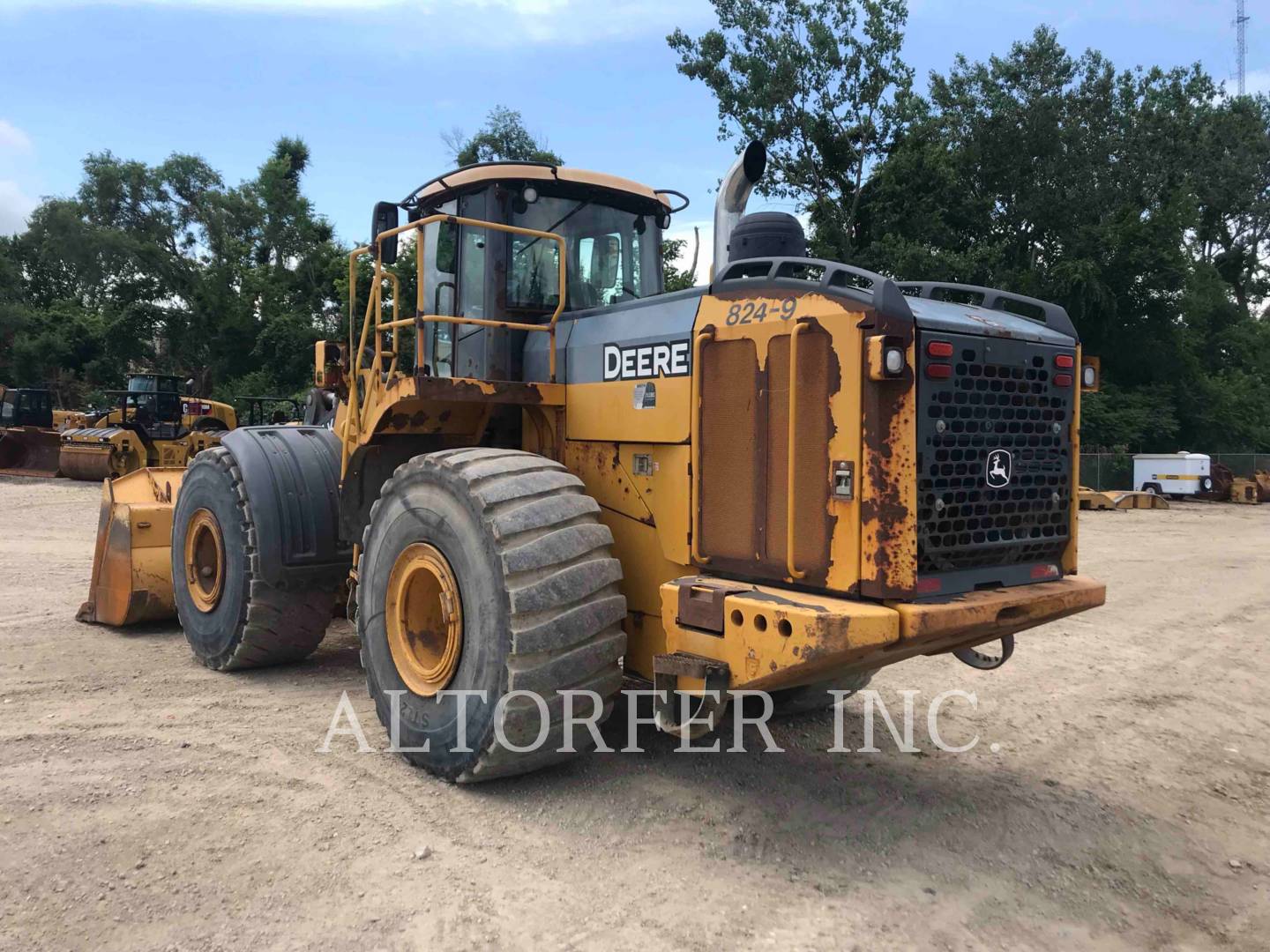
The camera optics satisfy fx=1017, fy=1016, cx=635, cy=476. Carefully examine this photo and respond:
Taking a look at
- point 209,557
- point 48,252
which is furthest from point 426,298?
point 48,252

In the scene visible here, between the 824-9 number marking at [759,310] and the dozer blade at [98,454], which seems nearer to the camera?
the 824-9 number marking at [759,310]

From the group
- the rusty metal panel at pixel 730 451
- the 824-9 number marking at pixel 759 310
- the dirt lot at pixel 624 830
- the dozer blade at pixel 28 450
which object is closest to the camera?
the dirt lot at pixel 624 830

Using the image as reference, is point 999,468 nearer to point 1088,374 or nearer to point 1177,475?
point 1088,374

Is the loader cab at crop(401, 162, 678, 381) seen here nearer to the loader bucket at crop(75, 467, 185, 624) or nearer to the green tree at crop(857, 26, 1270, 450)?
the loader bucket at crop(75, 467, 185, 624)

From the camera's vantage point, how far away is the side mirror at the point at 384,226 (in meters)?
5.34

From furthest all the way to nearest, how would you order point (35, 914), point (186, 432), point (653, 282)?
point (186, 432), point (653, 282), point (35, 914)

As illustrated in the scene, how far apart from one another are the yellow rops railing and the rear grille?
212cm

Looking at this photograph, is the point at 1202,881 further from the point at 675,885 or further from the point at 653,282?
the point at 653,282

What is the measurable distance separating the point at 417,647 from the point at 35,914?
1886 millimetres

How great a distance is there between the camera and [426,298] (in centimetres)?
577

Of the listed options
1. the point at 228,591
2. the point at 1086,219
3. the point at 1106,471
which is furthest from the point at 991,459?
the point at 1086,219

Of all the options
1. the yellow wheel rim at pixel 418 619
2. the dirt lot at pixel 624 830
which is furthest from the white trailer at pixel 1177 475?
the yellow wheel rim at pixel 418 619

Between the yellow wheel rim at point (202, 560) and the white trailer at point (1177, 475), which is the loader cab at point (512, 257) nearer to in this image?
the yellow wheel rim at point (202, 560)

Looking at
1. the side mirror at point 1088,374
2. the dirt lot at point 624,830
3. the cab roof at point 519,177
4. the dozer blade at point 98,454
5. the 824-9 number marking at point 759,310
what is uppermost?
the cab roof at point 519,177
